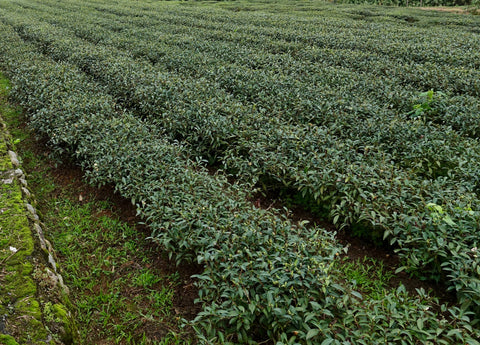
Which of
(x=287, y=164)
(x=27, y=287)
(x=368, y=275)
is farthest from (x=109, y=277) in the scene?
(x=368, y=275)

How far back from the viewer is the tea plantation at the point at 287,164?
259cm

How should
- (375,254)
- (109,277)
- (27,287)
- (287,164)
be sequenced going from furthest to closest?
1. (287,164)
2. (375,254)
3. (109,277)
4. (27,287)

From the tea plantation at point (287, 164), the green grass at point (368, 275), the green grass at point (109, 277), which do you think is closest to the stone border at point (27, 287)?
the green grass at point (109, 277)

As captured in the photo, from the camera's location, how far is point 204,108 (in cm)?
574

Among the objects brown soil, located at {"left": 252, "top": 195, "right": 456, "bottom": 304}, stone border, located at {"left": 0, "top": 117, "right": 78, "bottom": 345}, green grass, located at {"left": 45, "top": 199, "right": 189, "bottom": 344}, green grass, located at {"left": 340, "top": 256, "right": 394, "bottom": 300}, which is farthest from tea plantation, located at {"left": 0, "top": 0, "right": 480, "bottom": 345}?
stone border, located at {"left": 0, "top": 117, "right": 78, "bottom": 345}

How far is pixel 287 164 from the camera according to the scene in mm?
4391

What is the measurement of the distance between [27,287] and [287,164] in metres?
3.13

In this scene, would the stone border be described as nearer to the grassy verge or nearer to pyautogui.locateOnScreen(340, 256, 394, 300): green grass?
the grassy verge

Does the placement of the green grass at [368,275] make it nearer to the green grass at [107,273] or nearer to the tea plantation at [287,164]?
the tea plantation at [287,164]

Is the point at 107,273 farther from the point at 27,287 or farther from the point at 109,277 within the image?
the point at 27,287

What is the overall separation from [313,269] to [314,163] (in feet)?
6.31

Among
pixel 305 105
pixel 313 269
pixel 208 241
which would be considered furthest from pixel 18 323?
pixel 305 105

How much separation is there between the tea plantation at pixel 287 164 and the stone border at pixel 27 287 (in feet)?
3.29

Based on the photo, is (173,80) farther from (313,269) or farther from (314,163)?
(313,269)
